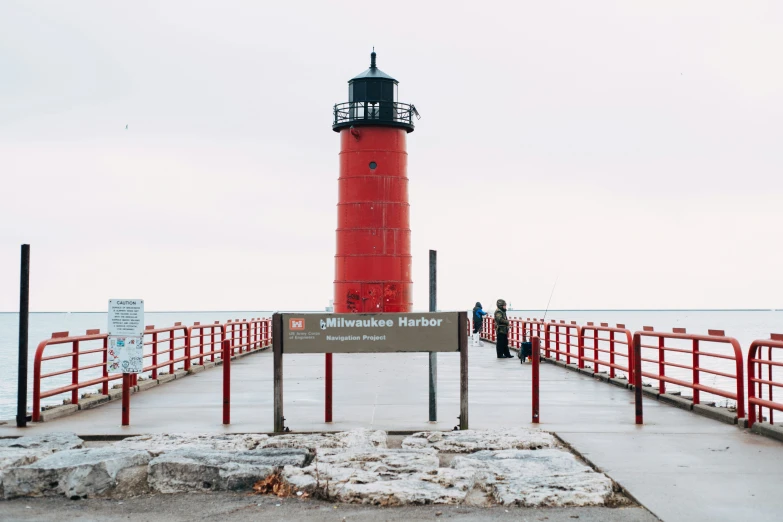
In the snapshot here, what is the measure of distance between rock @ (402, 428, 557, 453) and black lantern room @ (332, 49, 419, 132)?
847 inches

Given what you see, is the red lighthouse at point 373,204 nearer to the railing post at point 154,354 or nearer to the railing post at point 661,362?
the railing post at point 154,354

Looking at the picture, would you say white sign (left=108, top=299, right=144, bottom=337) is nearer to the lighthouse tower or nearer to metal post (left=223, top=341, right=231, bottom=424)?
metal post (left=223, top=341, right=231, bottom=424)

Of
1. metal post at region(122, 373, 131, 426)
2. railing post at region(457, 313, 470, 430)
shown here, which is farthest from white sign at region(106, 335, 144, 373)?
railing post at region(457, 313, 470, 430)

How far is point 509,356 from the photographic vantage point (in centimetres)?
2273

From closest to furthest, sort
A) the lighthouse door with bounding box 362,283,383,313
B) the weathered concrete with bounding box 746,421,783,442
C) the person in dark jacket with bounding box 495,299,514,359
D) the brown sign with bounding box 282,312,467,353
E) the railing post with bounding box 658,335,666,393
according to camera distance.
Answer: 1. the weathered concrete with bounding box 746,421,783,442
2. the brown sign with bounding box 282,312,467,353
3. the railing post with bounding box 658,335,666,393
4. the person in dark jacket with bounding box 495,299,514,359
5. the lighthouse door with bounding box 362,283,383,313

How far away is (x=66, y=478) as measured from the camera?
6.48 metres

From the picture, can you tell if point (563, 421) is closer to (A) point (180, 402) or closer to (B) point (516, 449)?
(B) point (516, 449)

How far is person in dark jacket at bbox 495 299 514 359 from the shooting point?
70.4 feet

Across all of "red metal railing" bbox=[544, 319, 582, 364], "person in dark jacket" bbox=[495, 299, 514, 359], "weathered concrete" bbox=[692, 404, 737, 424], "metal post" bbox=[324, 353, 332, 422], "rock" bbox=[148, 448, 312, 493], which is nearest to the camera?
"rock" bbox=[148, 448, 312, 493]

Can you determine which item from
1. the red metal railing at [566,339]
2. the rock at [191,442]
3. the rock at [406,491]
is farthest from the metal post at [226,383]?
the red metal railing at [566,339]

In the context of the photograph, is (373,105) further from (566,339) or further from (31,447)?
(31,447)

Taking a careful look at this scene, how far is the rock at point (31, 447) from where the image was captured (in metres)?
6.71

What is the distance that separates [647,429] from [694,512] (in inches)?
150

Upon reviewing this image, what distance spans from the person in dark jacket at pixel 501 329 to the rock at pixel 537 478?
14.1 m
